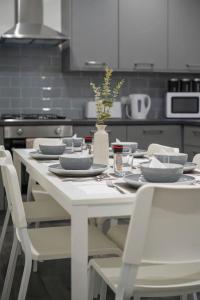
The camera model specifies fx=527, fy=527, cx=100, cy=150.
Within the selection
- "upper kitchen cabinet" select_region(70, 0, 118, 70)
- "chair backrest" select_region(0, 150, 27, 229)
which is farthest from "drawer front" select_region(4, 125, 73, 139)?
"chair backrest" select_region(0, 150, 27, 229)

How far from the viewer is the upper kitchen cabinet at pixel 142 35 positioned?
509cm

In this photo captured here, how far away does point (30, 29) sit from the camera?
4.85 meters

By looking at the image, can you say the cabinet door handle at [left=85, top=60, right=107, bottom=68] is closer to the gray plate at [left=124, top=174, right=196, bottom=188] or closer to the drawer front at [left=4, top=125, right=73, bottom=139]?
the drawer front at [left=4, top=125, right=73, bottom=139]

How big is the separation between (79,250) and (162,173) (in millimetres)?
448

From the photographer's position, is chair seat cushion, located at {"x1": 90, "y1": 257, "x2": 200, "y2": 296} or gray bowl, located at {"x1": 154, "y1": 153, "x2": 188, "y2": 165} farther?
gray bowl, located at {"x1": 154, "y1": 153, "x2": 188, "y2": 165}

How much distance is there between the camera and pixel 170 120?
5039mm

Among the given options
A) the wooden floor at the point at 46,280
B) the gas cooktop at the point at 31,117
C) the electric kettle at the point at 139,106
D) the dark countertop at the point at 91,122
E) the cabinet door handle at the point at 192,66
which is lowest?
the wooden floor at the point at 46,280

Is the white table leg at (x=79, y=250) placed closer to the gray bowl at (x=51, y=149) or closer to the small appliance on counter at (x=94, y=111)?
the gray bowl at (x=51, y=149)

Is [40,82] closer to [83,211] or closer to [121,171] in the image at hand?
[121,171]

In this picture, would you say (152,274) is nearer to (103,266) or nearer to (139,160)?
(103,266)

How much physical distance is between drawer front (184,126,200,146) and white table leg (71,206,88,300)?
3.21m

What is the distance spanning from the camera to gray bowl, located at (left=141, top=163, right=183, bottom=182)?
1.90 meters

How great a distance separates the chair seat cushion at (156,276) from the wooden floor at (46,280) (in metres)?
0.93

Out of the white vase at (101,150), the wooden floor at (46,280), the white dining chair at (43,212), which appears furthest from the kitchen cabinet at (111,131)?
the white vase at (101,150)
